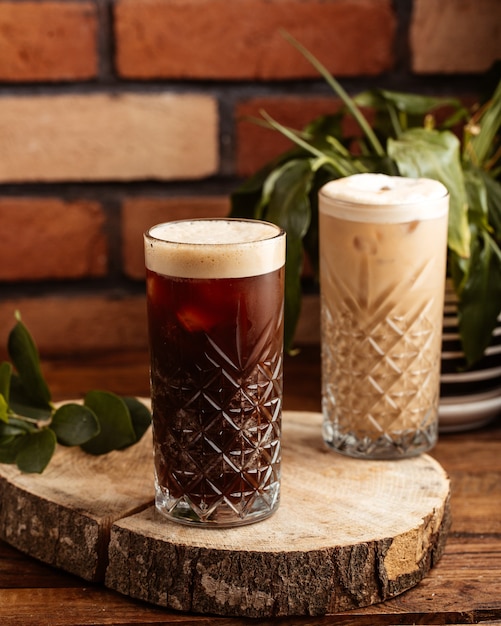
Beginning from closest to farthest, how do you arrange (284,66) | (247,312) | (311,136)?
1. (247,312)
2. (311,136)
3. (284,66)

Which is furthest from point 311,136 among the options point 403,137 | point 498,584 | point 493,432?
point 498,584

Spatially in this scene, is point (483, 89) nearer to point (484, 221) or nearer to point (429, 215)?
point (484, 221)

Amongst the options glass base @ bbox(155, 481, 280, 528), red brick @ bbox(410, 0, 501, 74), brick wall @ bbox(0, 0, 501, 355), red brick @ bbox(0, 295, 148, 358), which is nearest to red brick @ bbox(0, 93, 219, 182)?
brick wall @ bbox(0, 0, 501, 355)

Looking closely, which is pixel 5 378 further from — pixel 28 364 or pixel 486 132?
pixel 486 132

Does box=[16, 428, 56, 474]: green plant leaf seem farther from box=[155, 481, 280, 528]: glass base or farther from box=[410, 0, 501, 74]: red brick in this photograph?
box=[410, 0, 501, 74]: red brick

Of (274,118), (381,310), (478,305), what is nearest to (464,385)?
(478,305)

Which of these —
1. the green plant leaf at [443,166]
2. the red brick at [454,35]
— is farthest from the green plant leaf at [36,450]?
the red brick at [454,35]
